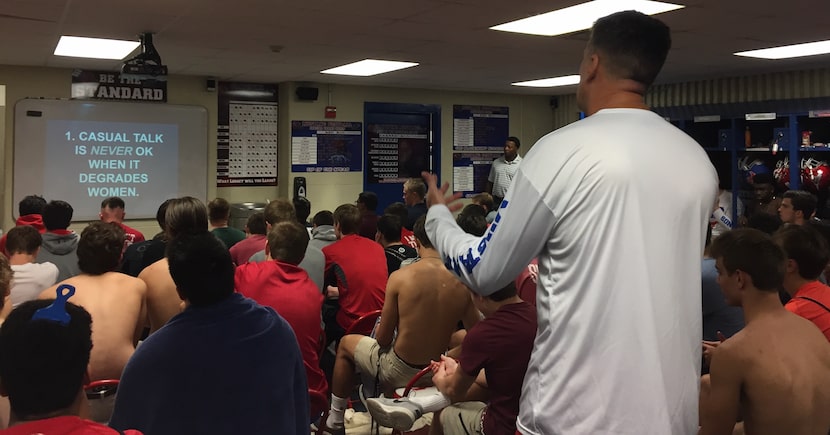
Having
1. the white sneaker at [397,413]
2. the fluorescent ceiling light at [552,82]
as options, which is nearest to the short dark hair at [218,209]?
the white sneaker at [397,413]

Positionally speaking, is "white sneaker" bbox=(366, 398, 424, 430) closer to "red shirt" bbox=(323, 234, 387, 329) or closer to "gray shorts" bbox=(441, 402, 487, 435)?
"gray shorts" bbox=(441, 402, 487, 435)

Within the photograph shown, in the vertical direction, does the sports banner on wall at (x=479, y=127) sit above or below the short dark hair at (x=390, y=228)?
above

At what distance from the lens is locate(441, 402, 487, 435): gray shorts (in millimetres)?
2416

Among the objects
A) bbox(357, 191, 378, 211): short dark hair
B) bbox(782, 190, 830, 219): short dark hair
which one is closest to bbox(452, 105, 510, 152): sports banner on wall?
bbox(357, 191, 378, 211): short dark hair

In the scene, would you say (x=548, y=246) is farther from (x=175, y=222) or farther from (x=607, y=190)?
(x=175, y=222)

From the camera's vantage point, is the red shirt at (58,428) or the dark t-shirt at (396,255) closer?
the red shirt at (58,428)

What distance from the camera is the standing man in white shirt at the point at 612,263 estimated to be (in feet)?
3.52

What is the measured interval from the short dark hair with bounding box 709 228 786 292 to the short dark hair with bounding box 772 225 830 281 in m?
0.63

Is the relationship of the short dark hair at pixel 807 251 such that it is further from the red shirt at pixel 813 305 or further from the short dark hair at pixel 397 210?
the short dark hair at pixel 397 210

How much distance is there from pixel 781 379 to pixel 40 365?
168 cm

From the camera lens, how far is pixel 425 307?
2.88 metres

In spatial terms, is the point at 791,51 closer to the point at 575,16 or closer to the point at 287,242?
the point at 575,16

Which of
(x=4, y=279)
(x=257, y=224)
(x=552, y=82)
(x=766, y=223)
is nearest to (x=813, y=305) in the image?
(x=766, y=223)

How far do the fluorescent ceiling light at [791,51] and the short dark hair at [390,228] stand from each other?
3.51 meters
